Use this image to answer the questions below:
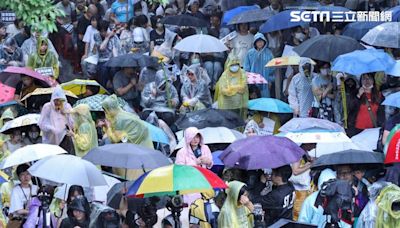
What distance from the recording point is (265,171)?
20031mm

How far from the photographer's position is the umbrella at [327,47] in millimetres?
24059

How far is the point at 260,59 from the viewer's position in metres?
26.4

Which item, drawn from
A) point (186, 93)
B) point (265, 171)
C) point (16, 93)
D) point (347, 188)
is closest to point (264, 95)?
point (186, 93)

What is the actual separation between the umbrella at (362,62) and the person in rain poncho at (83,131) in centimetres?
361

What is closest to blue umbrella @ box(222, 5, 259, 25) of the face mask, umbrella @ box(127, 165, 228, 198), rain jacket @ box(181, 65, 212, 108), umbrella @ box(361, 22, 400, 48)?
the face mask

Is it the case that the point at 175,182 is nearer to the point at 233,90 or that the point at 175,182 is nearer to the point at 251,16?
the point at 233,90

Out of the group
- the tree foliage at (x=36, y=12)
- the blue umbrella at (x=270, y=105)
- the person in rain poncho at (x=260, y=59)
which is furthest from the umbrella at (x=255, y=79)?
the tree foliage at (x=36, y=12)

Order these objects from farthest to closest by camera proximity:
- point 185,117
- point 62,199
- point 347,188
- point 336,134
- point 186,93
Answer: point 186,93 < point 185,117 < point 336,134 < point 62,199 < point 347,188

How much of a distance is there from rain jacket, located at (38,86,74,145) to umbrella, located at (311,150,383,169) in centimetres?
407

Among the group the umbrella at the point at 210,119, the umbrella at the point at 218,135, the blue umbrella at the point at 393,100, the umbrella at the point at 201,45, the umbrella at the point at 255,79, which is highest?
the umbrella at the point at 201,45

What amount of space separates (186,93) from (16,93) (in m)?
2.51

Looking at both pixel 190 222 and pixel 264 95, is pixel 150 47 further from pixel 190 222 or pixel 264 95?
pixel 190 222

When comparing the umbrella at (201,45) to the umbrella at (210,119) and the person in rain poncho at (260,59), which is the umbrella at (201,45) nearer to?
the person in rain poncho at (260,59)

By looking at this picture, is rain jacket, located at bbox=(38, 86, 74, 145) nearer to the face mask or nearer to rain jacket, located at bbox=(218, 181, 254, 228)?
the face mask
